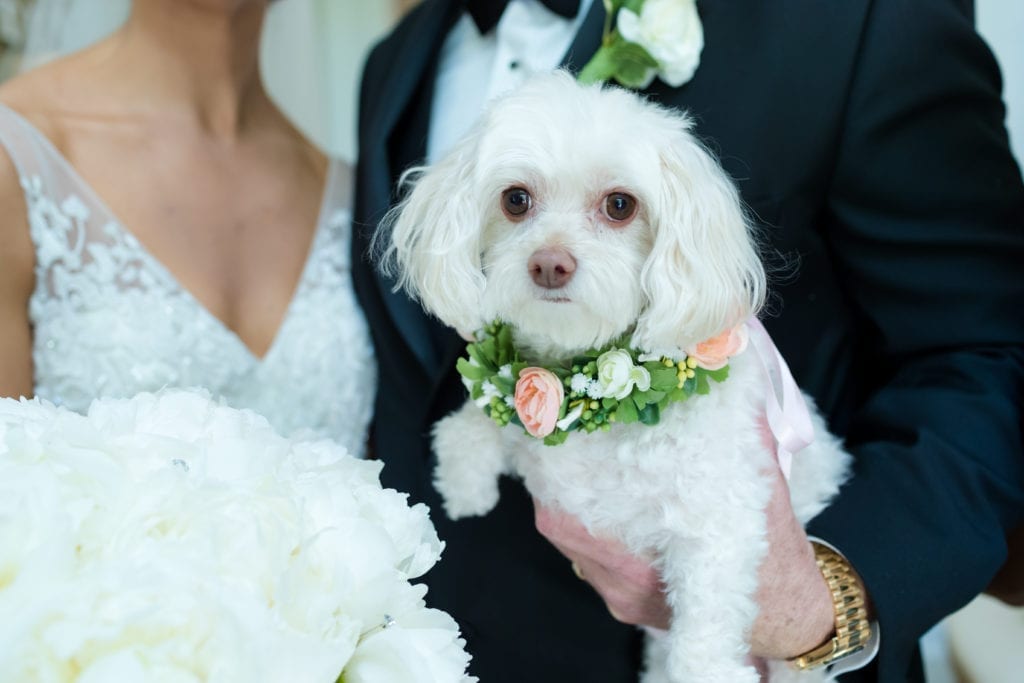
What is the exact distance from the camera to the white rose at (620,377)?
0.86 m

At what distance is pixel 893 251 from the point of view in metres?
1.05

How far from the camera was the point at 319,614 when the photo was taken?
50 cm

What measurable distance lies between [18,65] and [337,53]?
1623 mm

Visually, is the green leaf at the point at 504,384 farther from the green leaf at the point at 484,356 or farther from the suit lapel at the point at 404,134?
the suit lapel at the point at 404,134

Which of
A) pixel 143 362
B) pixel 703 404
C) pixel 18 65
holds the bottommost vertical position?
pixel 143 362

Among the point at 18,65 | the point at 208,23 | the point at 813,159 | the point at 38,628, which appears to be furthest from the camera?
the point at 18,65

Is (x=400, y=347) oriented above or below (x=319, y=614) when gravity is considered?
below

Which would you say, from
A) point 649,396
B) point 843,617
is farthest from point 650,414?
point 843,617

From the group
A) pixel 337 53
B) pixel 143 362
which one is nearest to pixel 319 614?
pixel 143 362

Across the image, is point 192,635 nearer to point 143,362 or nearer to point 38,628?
point 38,628

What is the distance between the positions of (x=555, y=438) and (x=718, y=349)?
201mm

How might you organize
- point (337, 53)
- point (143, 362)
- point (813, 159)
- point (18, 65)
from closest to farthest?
1. point (813, 159)
2. point (143, 362)
3. point (18, 65)
4. point (337, 53)

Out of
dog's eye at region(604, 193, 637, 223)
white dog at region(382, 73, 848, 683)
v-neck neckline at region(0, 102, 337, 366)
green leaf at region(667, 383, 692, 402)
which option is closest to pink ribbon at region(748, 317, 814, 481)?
white dog at region(382, 73, 848, 683)

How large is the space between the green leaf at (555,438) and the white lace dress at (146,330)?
37 cm
